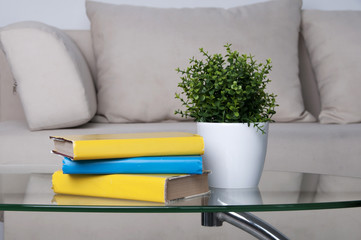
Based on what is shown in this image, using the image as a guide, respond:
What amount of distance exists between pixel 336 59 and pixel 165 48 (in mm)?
720

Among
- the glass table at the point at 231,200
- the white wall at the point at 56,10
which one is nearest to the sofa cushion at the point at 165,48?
the white wall at the point at 56,10

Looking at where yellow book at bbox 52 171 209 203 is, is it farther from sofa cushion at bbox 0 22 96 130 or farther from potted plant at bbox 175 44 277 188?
sofa cushion at bbox 0 22 96 130

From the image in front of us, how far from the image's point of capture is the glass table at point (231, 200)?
0.74 meters

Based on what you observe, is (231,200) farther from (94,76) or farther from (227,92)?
(94,76)

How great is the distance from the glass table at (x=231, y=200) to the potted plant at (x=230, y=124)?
0.04 meters

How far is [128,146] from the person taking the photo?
83 cm

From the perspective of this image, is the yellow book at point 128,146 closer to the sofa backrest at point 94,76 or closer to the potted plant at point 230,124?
the potted plant at point 230,124

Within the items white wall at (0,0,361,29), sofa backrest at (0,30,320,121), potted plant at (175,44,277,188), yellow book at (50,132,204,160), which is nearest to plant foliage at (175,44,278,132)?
potted plant at (175,44,277,188)

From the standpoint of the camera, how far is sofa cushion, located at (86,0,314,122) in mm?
2105

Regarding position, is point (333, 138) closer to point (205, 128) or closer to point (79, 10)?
point (205, 128)

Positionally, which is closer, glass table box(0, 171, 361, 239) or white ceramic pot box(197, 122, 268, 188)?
glass table box(0, 171, 361, 239)

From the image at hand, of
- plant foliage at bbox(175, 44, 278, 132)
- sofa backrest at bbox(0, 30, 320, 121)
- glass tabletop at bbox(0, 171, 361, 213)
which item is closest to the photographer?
glass tabletop at bbox(0, 171, 361, 213)

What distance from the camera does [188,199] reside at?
0.81 m

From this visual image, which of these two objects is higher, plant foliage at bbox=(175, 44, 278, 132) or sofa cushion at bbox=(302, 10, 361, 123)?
plant foliage at bbox=(175, 44, 278, 132)
